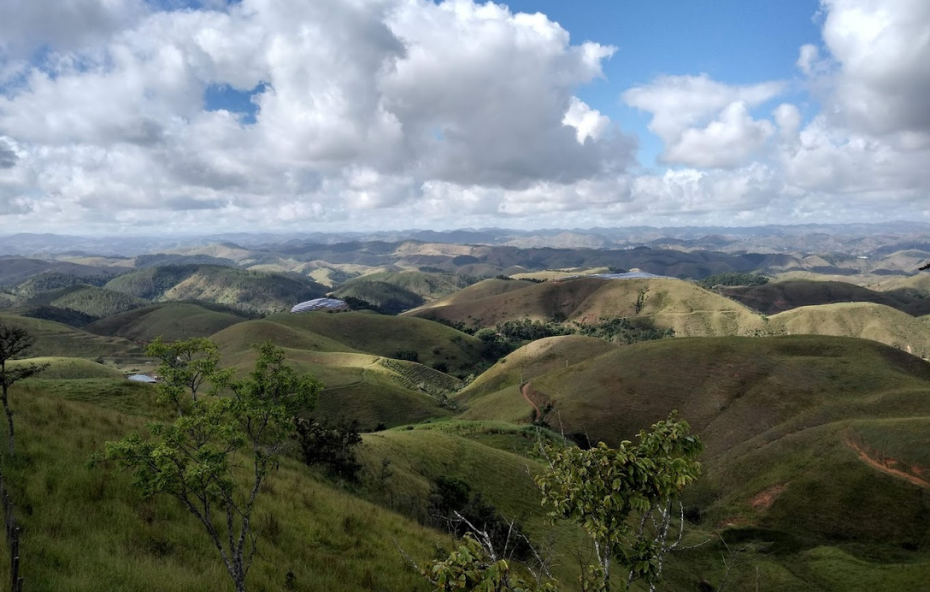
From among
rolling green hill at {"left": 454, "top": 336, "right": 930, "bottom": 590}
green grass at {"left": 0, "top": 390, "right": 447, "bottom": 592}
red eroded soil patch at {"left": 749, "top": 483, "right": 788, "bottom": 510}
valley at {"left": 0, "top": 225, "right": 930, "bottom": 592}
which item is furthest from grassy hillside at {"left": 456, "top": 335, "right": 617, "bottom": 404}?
green grass at {"left": 0, "top": 390, "right": 447, "bottom": 592}

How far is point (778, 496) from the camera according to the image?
47.0 m

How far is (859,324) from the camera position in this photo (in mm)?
180375

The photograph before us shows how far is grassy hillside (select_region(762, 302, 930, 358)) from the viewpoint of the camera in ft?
561

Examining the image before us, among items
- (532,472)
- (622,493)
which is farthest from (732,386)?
(622,493)

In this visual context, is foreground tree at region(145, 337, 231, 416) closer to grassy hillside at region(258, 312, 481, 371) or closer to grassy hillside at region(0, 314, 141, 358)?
grassy hillside at region(258, 312, 481, 371)

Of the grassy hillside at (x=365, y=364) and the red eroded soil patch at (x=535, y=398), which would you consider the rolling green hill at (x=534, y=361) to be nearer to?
the grassy hillside at (x=365, y=364)

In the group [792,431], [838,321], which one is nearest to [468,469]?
[792,431]

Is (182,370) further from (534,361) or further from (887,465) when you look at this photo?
(534,361)

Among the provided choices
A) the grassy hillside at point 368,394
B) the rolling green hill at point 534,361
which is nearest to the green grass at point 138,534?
the grassy hillside at point 368,394

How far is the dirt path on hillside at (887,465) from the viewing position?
43.0m

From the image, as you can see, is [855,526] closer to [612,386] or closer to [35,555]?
[612,386]

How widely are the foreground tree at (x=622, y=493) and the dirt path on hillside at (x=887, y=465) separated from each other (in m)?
53.4

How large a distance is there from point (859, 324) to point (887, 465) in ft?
577

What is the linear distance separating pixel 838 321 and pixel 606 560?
751ft
